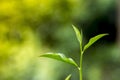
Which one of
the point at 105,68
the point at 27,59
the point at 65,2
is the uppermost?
the point at 65,2

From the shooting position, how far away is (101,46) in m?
4.11

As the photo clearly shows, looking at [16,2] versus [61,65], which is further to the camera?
[61,65]

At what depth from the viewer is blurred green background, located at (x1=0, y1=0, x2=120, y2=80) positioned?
11.0ft

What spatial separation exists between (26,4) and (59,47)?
577mm

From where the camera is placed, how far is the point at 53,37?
4.12 meters

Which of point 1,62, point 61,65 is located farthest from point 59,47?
point 1,62

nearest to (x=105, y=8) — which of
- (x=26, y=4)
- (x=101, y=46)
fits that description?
(x=101, y=46)

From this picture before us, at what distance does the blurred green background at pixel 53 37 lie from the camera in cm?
336

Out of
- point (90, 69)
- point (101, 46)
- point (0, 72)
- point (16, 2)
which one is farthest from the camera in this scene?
point (101, 46)

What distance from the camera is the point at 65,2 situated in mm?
4012

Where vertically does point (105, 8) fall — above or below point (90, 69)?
above

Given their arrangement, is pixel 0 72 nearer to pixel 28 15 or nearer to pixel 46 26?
pixel 28 15

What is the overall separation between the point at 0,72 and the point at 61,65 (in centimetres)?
89

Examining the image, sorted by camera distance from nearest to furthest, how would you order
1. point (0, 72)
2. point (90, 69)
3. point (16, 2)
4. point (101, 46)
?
1. point (0, 72)
2. point (16, 2)
3. point (90, 69)
4. point (101, 46)
